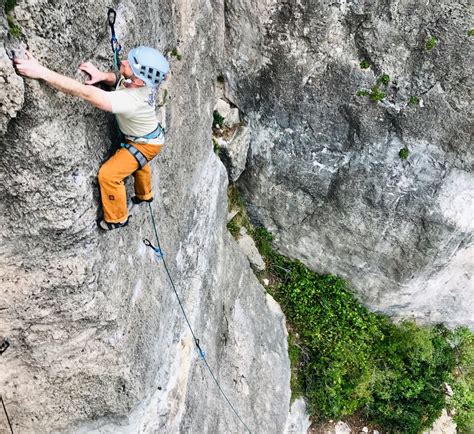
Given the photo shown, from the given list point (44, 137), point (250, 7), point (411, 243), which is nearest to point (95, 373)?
point (44, 137)

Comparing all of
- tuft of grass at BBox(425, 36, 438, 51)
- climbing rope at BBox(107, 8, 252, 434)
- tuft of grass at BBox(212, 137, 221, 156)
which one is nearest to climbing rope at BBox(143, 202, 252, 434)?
climbing rope at BBox(107, 8, 252, 434)

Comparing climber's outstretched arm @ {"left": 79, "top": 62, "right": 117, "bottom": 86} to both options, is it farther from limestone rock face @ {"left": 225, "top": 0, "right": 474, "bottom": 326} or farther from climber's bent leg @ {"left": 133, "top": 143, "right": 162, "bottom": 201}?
limestone rock face @ {"left": 225, "top": 0, "right": 474, "bottom": 326}

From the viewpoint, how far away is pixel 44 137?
3580mm

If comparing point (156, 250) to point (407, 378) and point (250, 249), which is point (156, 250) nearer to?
point (250, 249)

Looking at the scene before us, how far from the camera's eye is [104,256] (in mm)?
4516

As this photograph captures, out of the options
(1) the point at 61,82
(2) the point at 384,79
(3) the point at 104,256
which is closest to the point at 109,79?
(1) the point at 61,82

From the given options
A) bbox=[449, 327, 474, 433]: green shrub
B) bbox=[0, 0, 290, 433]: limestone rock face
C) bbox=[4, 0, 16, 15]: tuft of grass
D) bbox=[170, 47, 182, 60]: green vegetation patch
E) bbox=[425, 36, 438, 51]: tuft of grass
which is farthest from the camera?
bbox=[449, 327, 474, 433]: green shrub

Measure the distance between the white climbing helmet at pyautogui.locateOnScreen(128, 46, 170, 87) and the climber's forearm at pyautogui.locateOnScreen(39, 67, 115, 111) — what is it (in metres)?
0.36

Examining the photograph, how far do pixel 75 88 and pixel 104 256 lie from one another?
5.46 feet

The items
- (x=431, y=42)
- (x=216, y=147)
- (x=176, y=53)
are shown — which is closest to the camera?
(x=176, y=53)

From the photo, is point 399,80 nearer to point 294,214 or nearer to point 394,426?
point 294,214

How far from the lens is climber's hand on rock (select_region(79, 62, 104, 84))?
383 centimetres

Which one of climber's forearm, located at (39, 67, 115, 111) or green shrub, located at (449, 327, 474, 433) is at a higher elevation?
climber's forearm, located at (39, 67, 115, 111)

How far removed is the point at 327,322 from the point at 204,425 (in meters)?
4.94
